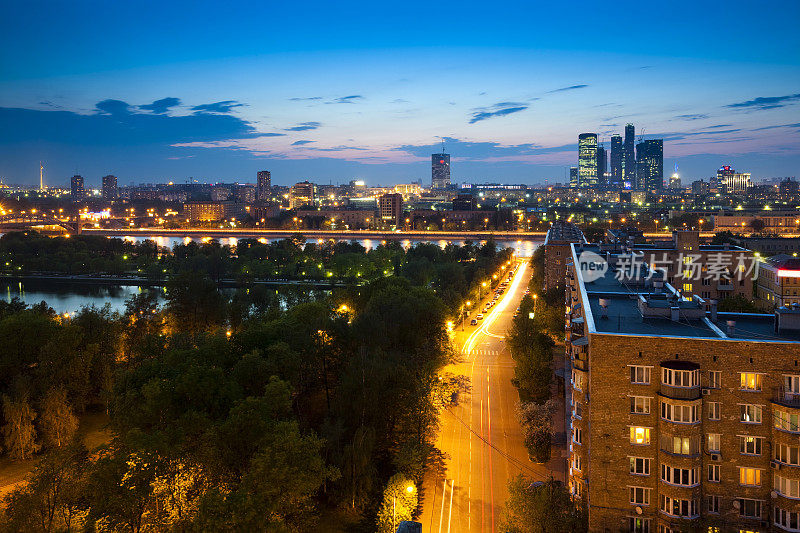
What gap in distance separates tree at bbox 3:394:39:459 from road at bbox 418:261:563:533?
9262 mm

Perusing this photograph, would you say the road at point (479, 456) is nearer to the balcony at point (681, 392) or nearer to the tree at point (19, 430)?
the balcony at point (681, 392)

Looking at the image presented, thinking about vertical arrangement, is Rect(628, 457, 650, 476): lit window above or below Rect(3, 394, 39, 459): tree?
above

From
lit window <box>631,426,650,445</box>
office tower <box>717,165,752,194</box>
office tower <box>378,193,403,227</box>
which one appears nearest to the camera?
lit window <box>631,426,650,445</box>

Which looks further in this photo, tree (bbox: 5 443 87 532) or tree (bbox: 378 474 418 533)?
tree (bbox: 378 474 418 533)

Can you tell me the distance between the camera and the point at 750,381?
8.06 m

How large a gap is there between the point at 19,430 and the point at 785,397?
50.0ft

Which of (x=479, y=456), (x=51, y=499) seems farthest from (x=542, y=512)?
(x=51, y=499)

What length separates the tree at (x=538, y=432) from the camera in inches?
493

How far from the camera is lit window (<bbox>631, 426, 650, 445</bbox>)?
836 cm

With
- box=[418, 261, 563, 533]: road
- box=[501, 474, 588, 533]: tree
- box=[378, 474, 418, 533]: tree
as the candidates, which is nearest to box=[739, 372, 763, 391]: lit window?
box=[501, 474, 588, 533]: tree

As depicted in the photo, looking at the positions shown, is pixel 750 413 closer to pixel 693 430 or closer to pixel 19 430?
pixel 693 430

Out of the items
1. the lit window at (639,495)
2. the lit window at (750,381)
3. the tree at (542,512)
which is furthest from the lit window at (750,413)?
the tree at (542,512)

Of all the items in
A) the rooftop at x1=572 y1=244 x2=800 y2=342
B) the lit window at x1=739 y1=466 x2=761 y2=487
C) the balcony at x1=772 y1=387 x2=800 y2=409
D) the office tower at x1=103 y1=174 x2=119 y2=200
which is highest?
the office tower at x1=103 y1=174 x2=119 y2=200

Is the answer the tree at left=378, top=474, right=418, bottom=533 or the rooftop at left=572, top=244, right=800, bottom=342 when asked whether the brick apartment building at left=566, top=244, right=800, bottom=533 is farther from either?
the tree at left=378, top=474, right=418, bottom=533
